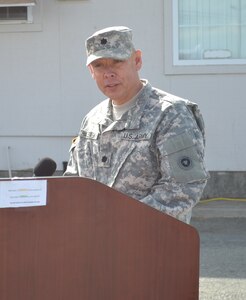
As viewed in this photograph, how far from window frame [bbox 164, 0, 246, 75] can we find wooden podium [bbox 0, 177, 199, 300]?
21.7 ft

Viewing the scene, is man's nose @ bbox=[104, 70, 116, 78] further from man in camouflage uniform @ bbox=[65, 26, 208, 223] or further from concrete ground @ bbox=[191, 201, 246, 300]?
concrete ground @ bbox=[191, 201, 246, 300]

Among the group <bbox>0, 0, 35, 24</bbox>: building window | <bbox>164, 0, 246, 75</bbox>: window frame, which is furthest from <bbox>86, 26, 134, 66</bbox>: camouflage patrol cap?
<bbox>0, 0, 35, 24</bbox>: building window

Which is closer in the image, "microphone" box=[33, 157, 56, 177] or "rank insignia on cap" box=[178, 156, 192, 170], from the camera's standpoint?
"rank insignia on cap" box=[178, 156, 192, 170]

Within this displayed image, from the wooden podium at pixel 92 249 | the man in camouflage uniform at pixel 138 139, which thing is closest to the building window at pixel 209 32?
the man in camouflage uniform at pixel 138 139

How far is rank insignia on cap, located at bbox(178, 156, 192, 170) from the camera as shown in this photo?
235cm

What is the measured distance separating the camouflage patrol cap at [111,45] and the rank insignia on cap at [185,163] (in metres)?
0.47

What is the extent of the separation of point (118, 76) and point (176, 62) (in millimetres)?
6021

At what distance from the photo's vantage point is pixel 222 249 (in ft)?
21.6

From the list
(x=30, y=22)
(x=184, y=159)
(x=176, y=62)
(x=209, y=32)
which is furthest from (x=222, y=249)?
(x=184, y=159)

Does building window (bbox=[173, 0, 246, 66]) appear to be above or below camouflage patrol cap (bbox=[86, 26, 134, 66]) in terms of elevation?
above

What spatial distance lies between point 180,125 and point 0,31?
6.71 meters

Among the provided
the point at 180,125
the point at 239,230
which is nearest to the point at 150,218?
the point at 180,125

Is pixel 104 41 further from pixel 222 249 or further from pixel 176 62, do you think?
pixel 176 62

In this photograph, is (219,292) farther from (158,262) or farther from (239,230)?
(158,262)
